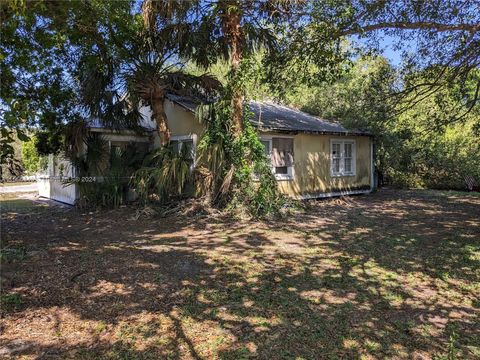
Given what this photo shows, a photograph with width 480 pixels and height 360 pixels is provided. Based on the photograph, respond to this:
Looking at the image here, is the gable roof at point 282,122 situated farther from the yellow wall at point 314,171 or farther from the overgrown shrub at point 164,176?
the overgrown shrub at point 164,176

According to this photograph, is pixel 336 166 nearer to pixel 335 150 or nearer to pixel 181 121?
pixel 335 150

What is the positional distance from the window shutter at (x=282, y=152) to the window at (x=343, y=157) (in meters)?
2.33

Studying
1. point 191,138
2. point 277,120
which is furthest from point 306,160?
point 191,138

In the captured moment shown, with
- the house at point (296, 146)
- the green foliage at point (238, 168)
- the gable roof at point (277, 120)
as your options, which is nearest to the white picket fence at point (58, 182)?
the house at point (296, 146)

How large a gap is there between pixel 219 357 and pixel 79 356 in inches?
45.8

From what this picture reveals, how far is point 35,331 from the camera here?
3.58 meters

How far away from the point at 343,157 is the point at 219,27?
7.66 metres

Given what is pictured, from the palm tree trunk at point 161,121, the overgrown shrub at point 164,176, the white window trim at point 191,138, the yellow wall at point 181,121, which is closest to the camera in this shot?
the overgrown shrub at point 164,176

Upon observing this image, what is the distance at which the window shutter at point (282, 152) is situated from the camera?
43.3ft

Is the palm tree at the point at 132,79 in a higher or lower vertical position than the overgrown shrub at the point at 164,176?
higher

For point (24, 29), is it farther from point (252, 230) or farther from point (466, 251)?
point (466, 251)

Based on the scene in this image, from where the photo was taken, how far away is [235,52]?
10.6 m

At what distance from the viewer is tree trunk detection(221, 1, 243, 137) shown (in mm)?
10352

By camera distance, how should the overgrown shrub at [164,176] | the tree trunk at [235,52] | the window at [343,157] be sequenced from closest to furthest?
the tree trunk at [235,52], the overgrown shrub at [164,176], the window at [343,157]
